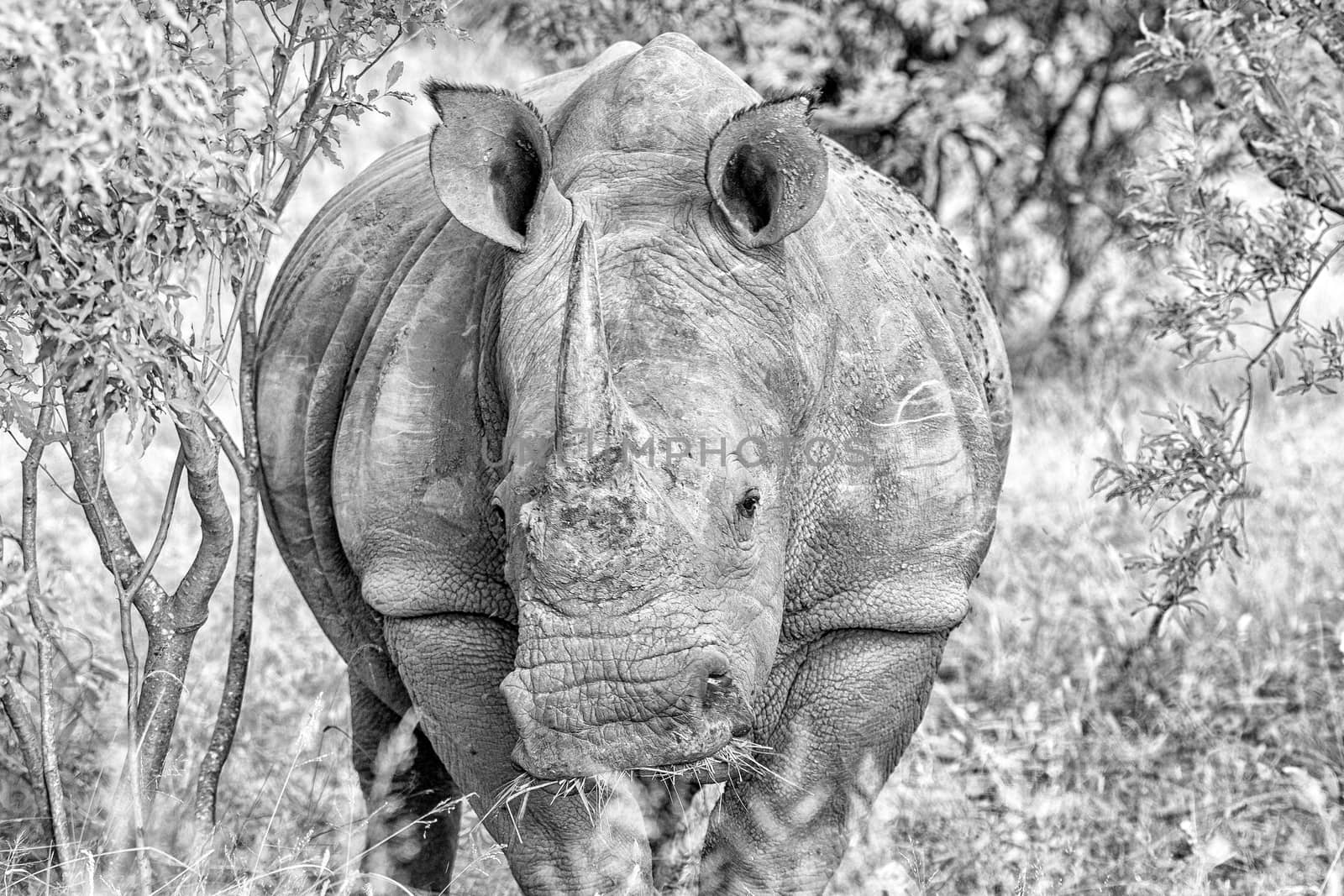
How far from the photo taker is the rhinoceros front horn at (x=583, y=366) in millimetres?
3635

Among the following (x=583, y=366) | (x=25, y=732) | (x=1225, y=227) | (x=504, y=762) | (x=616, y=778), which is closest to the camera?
(x=583, y=366)

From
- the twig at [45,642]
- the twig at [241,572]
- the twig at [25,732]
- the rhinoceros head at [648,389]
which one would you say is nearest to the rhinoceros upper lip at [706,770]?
the rhinoceros head at [648,389]

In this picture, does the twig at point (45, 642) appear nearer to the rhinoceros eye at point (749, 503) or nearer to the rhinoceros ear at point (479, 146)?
the rhinoceros ear at point (479, 146)

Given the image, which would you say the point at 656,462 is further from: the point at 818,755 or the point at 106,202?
the point at 106,202

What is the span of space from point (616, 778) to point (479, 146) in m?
1.55

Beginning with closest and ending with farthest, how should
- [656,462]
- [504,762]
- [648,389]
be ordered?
[656,462] → [648,389] → [504,762]

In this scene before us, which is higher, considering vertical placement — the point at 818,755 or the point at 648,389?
the point at 648,389

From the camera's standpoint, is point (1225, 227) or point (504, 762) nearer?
point (504, 762)

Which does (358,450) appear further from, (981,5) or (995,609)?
(981,5)

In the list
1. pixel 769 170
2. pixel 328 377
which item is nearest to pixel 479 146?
pixel 769 170

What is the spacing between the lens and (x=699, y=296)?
4.09 metres

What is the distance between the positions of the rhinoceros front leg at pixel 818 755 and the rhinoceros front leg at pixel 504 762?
11.1 inches

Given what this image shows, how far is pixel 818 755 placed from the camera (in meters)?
4.56

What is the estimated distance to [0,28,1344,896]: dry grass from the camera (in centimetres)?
543
